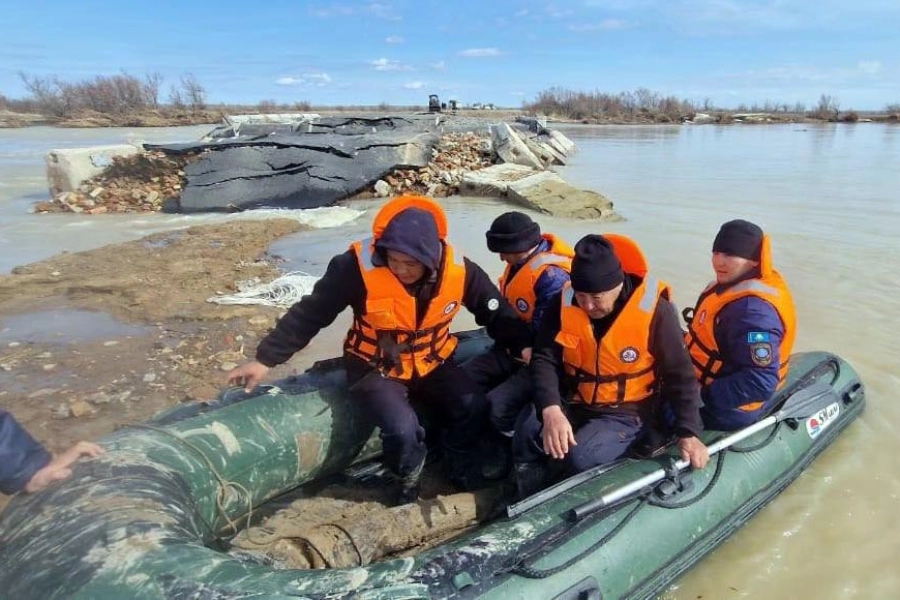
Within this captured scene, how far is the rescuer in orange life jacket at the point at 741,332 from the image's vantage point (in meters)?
2.64

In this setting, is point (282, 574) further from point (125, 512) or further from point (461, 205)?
point (461, 205)

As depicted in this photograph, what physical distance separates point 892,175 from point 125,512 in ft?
57.7

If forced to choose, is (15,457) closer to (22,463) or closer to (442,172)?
(22,463)

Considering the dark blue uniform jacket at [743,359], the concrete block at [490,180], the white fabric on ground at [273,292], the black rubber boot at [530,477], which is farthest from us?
the concrete block at [490,180]

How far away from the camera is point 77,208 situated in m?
Answer: 11.0

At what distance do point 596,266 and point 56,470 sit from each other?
1877 mm

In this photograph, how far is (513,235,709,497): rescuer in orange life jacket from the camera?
2457 mm

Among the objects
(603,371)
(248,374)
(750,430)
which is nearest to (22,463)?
(248,374)

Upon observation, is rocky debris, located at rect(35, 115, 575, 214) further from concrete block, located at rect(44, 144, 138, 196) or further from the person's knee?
the person's knee

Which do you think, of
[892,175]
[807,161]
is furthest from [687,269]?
[807,161]

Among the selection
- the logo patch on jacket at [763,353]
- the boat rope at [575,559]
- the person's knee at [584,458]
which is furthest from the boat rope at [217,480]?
the logo patch on jacket at [763,353]

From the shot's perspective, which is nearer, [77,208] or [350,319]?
[350,319]

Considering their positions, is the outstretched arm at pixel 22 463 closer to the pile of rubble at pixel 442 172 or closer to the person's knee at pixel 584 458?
the person's knee at pixel 584 458

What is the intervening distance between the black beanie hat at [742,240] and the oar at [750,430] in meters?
0.75
